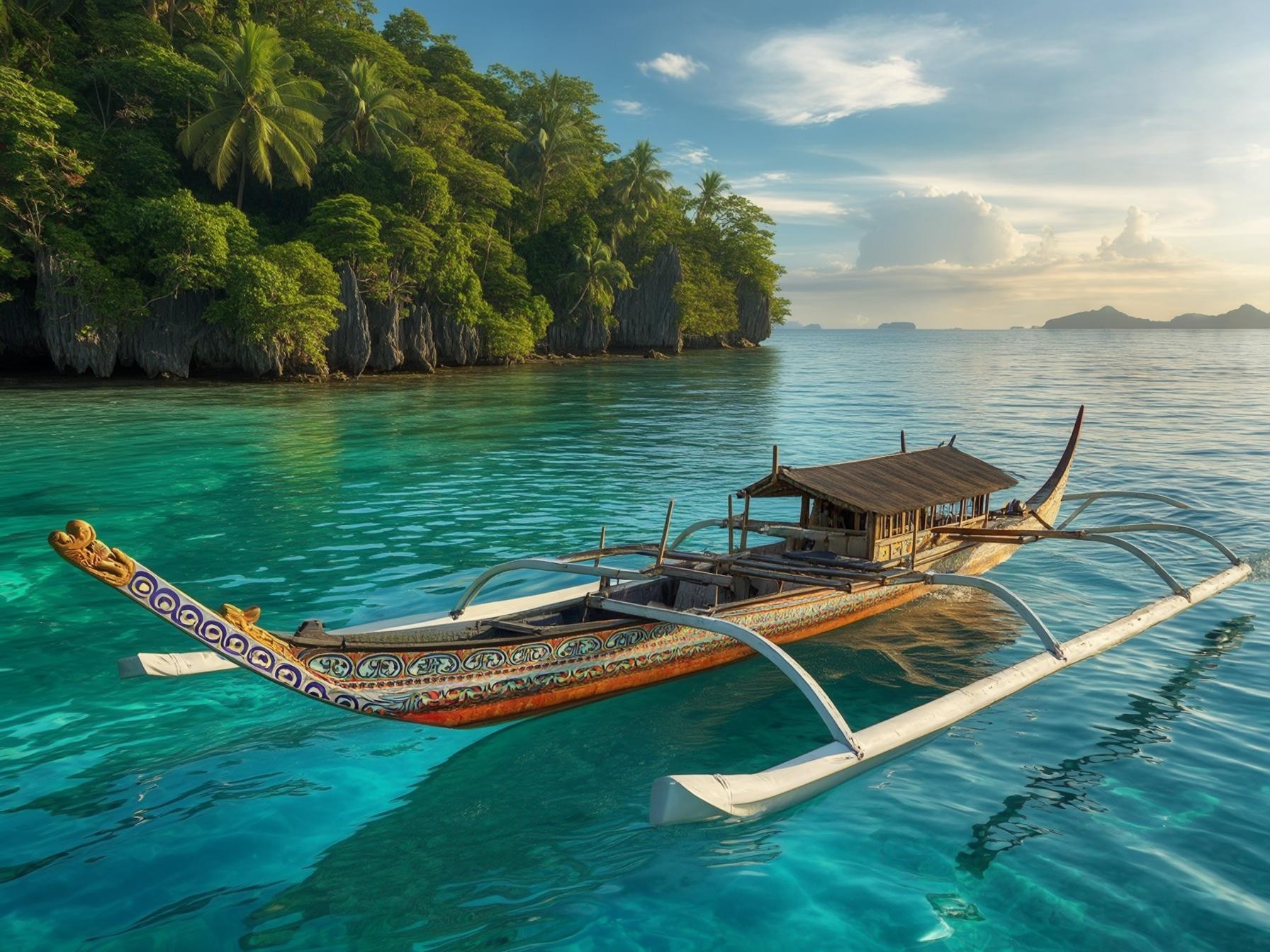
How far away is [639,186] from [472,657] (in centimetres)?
6152

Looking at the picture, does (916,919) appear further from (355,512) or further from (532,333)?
(532,333)

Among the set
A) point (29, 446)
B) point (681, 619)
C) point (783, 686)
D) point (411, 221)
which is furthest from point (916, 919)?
point (411, 221)

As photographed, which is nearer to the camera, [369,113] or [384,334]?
[369,113]

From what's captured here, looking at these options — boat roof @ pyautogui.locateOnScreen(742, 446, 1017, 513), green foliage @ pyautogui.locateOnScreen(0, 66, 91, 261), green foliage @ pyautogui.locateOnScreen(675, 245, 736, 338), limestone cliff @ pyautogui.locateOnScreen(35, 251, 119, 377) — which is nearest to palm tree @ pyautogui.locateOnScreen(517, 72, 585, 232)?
green foliage @ pyautogui.locateOnScreen(675, 245, 736, 338)

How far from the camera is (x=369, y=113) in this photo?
4350 cm

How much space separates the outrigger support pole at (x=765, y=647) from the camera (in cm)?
688

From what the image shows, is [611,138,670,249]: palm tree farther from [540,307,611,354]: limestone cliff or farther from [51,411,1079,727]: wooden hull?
[51,411,1079,727]: wooden hull

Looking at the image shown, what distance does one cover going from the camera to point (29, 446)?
21.5 metres

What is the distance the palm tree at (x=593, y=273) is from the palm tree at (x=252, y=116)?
860 inches

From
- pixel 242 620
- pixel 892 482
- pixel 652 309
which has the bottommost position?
pixel 242 620

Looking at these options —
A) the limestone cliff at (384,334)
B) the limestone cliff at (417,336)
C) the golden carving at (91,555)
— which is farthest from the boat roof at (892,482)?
the limestone cliff at (417,336)

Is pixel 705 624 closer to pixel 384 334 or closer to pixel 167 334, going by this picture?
pixel 167 334

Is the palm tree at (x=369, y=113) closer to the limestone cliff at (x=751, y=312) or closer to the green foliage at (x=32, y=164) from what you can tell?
the green foliage at (x=32, y=164)

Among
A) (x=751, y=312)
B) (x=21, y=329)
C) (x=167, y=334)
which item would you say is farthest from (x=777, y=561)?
(x=751, y=312)
